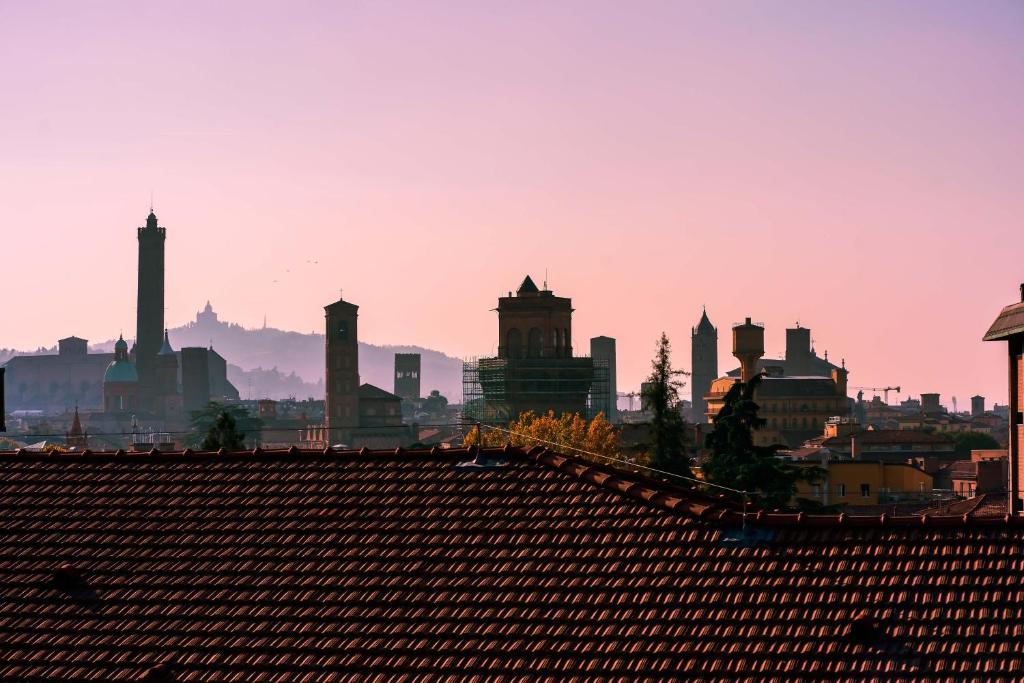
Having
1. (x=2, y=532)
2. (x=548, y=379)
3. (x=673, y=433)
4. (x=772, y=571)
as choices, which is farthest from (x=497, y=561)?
(x=548, y=379)

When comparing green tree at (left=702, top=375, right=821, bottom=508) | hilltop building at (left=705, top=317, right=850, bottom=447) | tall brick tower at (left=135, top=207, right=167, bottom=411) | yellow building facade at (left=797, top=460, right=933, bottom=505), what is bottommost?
yellow building facade at (left=797, top=460, right=933, bottom=505)

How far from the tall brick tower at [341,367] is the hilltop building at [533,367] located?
88.6ft

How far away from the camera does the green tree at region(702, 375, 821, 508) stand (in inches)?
1967

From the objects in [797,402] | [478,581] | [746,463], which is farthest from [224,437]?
[797,402]

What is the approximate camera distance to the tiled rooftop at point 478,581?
15.7 metres

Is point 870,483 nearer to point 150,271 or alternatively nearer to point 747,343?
point 747,343

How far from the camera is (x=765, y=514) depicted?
17328 millimetres

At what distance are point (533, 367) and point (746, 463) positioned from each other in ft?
235

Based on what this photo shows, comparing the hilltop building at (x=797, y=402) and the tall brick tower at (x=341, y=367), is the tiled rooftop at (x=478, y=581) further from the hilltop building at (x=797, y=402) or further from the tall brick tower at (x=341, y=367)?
the tall brick tower at (x=341, y=367)

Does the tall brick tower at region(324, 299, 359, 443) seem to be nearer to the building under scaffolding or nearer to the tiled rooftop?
the building under scaffolding

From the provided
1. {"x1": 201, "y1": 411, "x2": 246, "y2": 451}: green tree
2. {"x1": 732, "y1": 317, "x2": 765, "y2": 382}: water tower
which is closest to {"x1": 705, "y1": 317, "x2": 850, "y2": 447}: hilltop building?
{"x1": 732, "y1": 317, "x2": 765, "y2": 382}: water tower

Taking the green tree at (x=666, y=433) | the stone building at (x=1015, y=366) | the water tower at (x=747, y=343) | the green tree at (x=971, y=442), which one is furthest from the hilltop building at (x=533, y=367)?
the stone building at (x=1015, y=366)

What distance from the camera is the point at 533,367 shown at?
12275cm

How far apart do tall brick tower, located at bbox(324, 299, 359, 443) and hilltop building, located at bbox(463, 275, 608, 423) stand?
27019 millimetres
